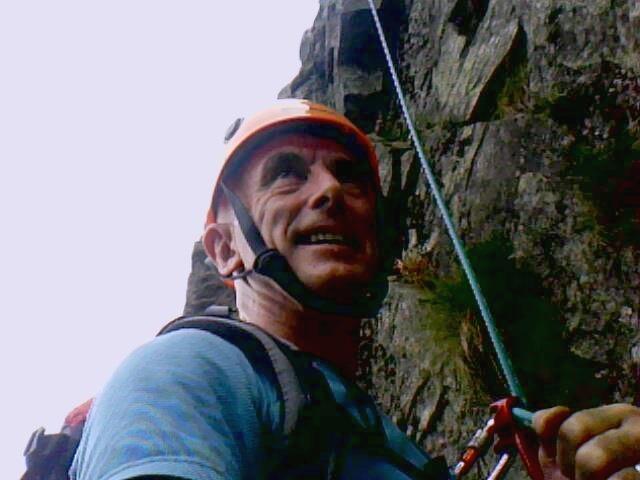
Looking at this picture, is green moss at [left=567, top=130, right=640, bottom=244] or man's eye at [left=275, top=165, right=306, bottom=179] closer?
man's eye at [left=275, top=165, right=306, bottom=179]

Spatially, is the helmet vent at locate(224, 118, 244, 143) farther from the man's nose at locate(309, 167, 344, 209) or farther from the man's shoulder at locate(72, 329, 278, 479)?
the man's shoulder at locate(72, 329, 278, 479)

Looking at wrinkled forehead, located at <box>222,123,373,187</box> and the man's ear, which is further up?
wrinkled forehead, located at <box>222,123,373,187</box>

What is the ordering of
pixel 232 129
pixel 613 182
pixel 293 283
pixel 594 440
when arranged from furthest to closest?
pixel 613 182
pixel 232 129
pixel 293 283
pixel 594 440

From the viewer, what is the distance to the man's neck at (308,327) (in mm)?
2270

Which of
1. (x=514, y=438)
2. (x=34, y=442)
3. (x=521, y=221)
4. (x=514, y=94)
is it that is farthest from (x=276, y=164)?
(x=514, y=94)

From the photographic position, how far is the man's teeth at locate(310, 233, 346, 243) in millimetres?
2293

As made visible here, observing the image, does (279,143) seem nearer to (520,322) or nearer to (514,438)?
(514,438)

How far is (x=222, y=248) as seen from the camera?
8.47 feet

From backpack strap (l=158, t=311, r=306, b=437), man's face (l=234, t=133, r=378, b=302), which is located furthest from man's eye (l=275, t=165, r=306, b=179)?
backpack strap (l=158, t=311, r=306, b=437)

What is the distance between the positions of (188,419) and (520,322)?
3.53 meters

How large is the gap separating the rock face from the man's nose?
2329mm

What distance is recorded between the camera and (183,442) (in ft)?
4.53

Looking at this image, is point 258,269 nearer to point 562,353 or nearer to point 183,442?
point 183,442

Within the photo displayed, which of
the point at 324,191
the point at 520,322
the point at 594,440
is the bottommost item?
the point at 520,322
